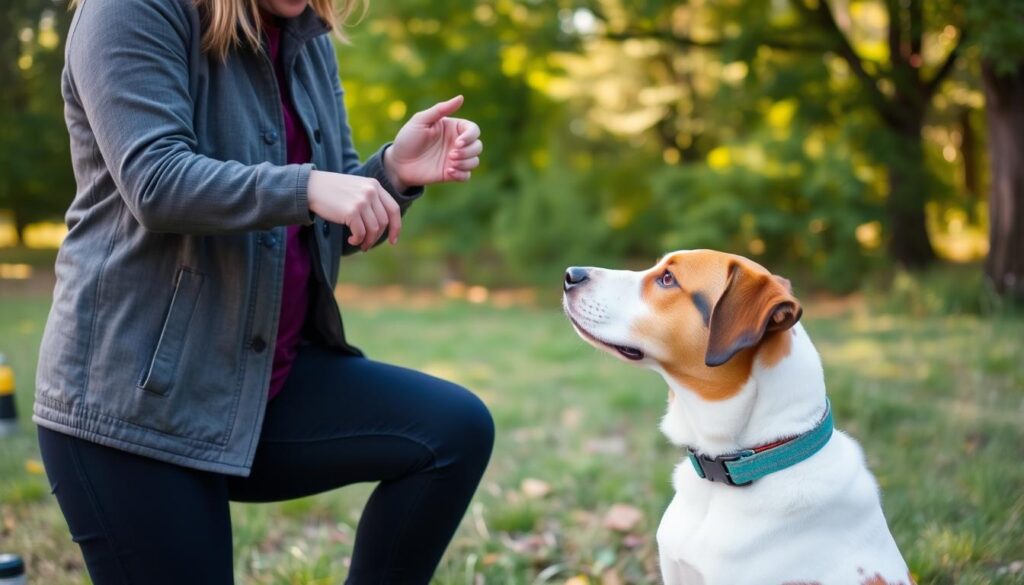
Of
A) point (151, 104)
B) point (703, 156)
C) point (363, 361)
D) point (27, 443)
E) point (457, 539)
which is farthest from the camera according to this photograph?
point (703, 156)

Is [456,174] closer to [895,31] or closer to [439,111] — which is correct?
[439,111]

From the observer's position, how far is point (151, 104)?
1.95m

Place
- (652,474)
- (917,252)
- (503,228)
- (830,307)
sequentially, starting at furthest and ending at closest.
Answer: (503,228) < (917,252) < (830,307) < (652,474)

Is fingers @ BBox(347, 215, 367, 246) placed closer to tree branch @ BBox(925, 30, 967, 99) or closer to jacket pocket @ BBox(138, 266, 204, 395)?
jacket pocket @ BBox(138, 266, 204, 395)

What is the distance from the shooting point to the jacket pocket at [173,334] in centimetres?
206

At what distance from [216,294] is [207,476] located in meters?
0.44

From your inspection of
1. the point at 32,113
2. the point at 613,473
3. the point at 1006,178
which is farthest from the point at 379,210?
the point at 32,113

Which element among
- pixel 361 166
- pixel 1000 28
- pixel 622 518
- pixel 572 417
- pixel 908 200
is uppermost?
pixel 361 166

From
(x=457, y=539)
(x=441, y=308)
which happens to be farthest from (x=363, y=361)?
(x=441, y=308)

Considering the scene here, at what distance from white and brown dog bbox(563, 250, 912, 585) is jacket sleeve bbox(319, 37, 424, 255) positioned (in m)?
0.68

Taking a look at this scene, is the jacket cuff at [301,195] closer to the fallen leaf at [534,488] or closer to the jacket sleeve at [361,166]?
the jacket sleeve at [361,166]

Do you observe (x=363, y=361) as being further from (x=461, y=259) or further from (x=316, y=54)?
(x=461, y=259)

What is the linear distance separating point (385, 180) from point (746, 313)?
3.40 ft

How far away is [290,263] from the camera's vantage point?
239 cm
